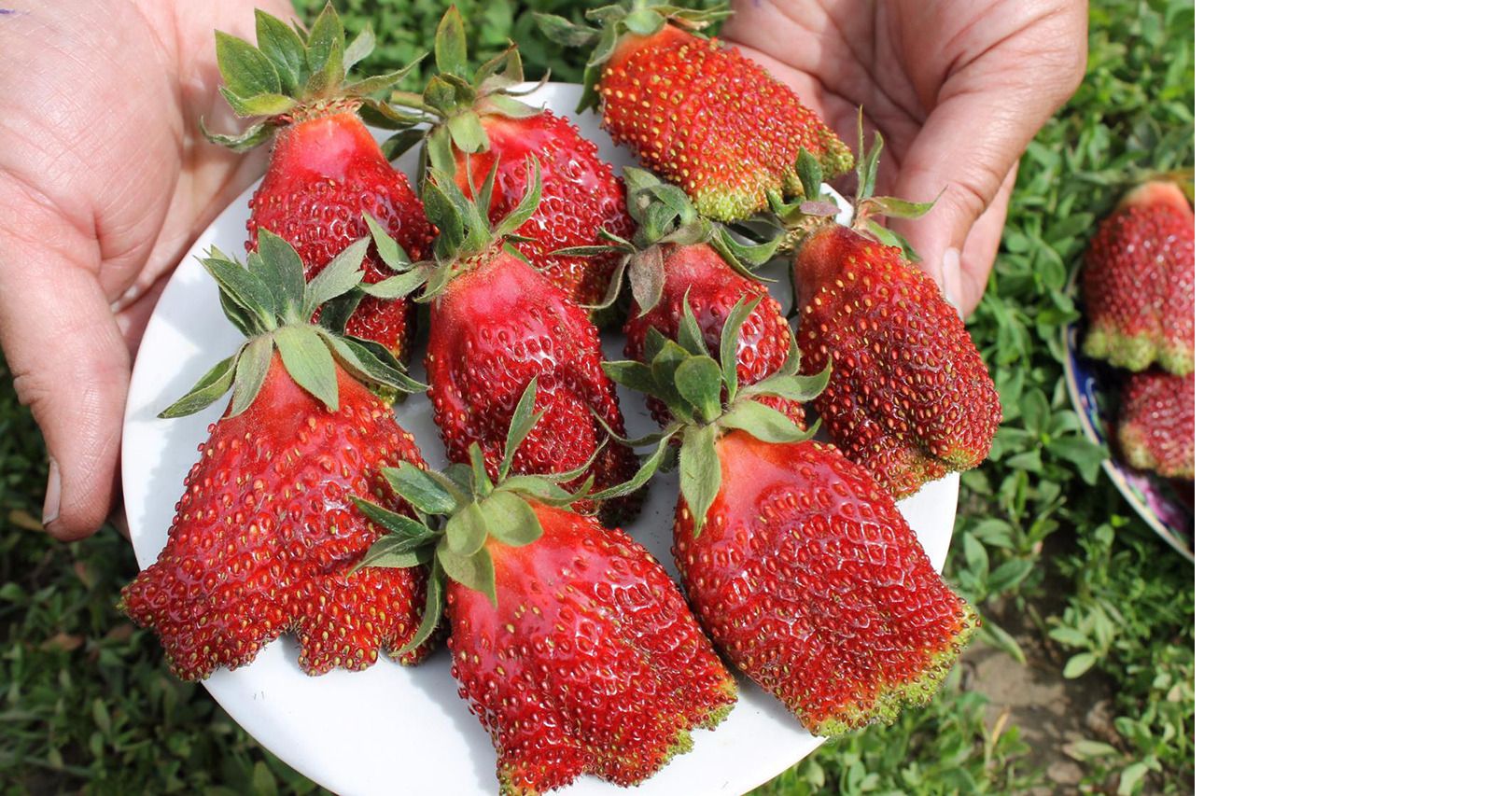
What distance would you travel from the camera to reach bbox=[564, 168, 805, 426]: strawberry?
1225mm

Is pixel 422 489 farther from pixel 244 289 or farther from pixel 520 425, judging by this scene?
pixel 244 289

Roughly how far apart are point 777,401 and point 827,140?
18.8 inches

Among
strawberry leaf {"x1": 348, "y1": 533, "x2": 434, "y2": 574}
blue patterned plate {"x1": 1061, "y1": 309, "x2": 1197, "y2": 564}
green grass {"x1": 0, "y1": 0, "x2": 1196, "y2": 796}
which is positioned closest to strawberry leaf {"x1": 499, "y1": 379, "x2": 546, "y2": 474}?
strawberry leaf {"x1": 348, "y1": 533, "x2": 434, "y2": 574}

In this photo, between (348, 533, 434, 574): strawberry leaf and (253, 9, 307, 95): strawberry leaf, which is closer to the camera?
(348, 533, 434, 574): strawberry leaf

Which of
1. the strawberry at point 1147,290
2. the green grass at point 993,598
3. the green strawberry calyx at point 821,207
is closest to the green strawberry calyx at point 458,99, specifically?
the green strawberry calyx at point 821,207

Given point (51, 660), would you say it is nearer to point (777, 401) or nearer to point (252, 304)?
point (252, 304)

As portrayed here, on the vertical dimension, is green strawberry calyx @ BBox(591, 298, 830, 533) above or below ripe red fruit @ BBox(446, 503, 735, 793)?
above

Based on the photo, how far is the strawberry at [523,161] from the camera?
4.35 feet

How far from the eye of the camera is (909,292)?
4.17 feet

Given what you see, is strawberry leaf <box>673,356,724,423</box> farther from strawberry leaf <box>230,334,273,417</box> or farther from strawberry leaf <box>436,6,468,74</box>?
strawberry leaf <box>436,6,468,74</box>

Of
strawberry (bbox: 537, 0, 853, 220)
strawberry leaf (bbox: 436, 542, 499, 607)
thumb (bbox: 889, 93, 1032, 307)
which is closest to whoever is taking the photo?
strawberry leaf (bbox: 436, 542, 499, 607)

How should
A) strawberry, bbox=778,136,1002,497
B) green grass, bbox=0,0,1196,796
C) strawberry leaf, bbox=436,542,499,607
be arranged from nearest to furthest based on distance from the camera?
strawberry leaf, bbox=436,542,499,607
strawberry, bbox=778,136,1002,497
green grass, bbox=0,0,1196,796

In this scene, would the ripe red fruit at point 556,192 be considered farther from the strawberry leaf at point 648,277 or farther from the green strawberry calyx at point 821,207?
the green strawberry calyx at point 821,207

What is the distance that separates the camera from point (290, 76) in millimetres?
1298
